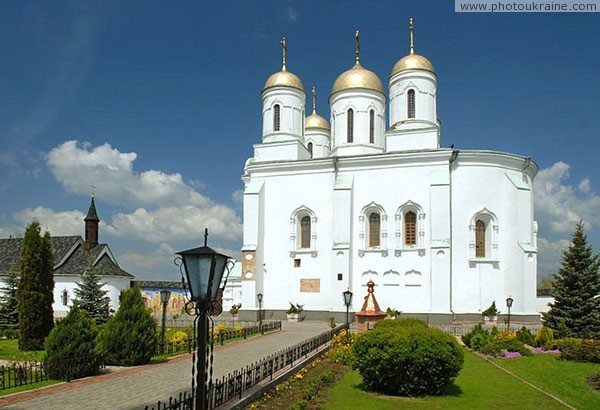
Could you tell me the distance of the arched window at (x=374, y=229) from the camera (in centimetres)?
3042

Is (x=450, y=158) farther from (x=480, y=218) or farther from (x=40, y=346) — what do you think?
(x=40, y=346)

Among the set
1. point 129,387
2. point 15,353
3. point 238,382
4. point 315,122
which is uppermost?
point 315,122

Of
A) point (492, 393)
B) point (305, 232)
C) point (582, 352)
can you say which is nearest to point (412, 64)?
point (305, 232)

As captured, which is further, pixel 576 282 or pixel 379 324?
pixel 576 282

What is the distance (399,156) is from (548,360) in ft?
50.6

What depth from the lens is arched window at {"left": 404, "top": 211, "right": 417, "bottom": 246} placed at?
29727 millimetres

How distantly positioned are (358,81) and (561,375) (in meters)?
22.9

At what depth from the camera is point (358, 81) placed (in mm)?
33094

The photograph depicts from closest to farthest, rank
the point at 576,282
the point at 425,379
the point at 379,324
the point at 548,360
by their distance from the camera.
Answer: the point at 425,379 → the point at 379,324 → the point at 548,360 → the point at 576,282

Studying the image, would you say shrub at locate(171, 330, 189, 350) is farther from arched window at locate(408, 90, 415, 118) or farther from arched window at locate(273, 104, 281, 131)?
arched window at locate(408, 90, 415, 118)

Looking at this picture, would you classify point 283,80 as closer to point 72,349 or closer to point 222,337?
point 222,337

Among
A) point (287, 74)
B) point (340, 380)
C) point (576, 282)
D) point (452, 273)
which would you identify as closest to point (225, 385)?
point (340, 380)

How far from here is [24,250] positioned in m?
20.6

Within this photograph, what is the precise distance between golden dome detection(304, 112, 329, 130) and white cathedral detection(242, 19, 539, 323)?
941cm
